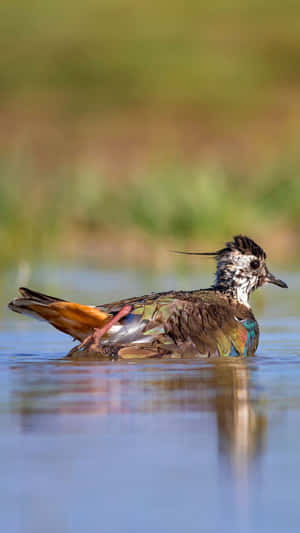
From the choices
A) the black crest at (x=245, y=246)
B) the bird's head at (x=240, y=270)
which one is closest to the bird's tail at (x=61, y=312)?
the bird's head at (x=240, y=270)

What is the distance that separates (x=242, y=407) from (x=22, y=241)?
22.4 feet

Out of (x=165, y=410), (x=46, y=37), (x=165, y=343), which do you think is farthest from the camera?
(x=46, y=37)

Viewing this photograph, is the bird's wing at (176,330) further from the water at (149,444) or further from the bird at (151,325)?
the water at (149,444)

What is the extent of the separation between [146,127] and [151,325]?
27.7 meters

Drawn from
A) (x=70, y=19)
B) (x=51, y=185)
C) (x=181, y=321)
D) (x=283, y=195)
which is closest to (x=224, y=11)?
(x=70, y=19)

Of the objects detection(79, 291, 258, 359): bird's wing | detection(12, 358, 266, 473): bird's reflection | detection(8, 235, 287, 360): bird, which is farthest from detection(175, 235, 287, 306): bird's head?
detection(12, 358, 266, 473): bird's reflection

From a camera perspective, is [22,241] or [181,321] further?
[22,241]

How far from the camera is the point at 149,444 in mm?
5211

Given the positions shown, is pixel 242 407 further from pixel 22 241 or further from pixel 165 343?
pixel 22 241

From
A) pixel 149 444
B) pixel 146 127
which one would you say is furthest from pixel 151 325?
pixel 146 127

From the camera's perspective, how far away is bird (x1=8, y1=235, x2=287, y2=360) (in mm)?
7434

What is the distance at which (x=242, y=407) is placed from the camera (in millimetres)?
5961

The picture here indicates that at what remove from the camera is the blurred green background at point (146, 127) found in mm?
18078

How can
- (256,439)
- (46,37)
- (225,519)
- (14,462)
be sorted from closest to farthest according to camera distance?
(225,519) → (14,462) → (256,439) → (46,37)
